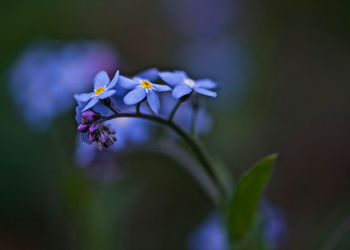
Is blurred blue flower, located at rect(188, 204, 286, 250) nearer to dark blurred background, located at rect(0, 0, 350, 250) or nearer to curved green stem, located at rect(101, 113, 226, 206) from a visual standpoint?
dark blurred background, located at rect(0, 0, 350, 250)

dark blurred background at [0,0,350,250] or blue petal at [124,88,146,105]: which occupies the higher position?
blue petal at [124,88,146,105]

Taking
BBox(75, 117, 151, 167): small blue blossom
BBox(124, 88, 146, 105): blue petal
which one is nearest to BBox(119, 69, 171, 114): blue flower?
BBox(124, 88, 146, 105): blue petal

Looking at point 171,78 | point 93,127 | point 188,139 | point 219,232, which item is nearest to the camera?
point 93,127

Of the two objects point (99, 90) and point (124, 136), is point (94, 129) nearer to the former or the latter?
point (99, 90)

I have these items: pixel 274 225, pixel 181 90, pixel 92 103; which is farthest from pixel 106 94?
pixel 274 225

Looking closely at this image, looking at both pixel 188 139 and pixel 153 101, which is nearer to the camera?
pixel 153 101

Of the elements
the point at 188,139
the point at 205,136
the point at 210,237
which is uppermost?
the point at 188,139

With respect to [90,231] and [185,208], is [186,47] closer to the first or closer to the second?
[185,208]
